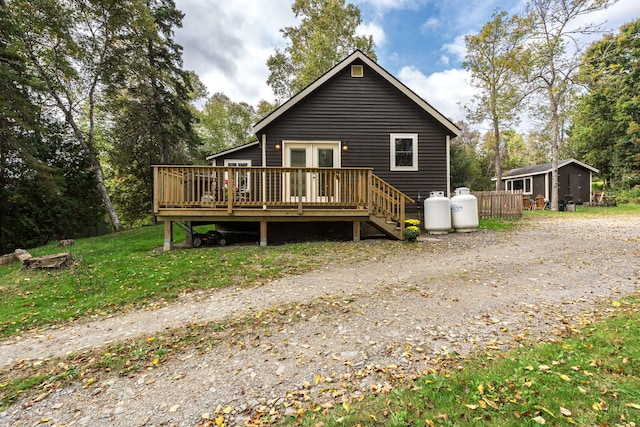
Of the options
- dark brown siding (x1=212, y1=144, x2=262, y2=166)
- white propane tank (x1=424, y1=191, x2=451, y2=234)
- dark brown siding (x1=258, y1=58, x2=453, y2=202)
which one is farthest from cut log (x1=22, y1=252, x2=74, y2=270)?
white propane tank (x1=424, y1=191, x2=451, y2=234)

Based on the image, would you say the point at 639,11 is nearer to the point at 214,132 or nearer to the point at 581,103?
the point at 581,103

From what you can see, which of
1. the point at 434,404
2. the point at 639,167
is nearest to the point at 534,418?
the point at 434,404

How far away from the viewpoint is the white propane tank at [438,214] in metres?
9.98

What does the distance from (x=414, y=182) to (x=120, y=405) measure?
10267 mm

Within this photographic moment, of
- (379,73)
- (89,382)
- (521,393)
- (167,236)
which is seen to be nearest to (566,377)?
(521,393)

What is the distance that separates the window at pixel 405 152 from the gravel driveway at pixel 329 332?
5.18m

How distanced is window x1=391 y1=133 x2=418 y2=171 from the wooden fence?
22.7ft

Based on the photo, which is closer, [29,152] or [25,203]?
[29,152]

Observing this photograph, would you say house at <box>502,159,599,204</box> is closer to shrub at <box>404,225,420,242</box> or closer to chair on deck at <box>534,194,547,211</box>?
chair on deck at <box>534,194,547,211</box>

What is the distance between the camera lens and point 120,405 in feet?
8.04

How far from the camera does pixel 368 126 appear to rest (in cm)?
1066

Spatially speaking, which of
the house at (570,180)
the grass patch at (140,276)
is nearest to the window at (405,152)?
the grass patch at (140,276)

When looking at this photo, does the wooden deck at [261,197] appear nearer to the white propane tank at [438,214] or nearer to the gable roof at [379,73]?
the white propane tank at [438,214]

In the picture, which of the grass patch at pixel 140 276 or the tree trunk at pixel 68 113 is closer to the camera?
the grass patch at pixel 140 276
